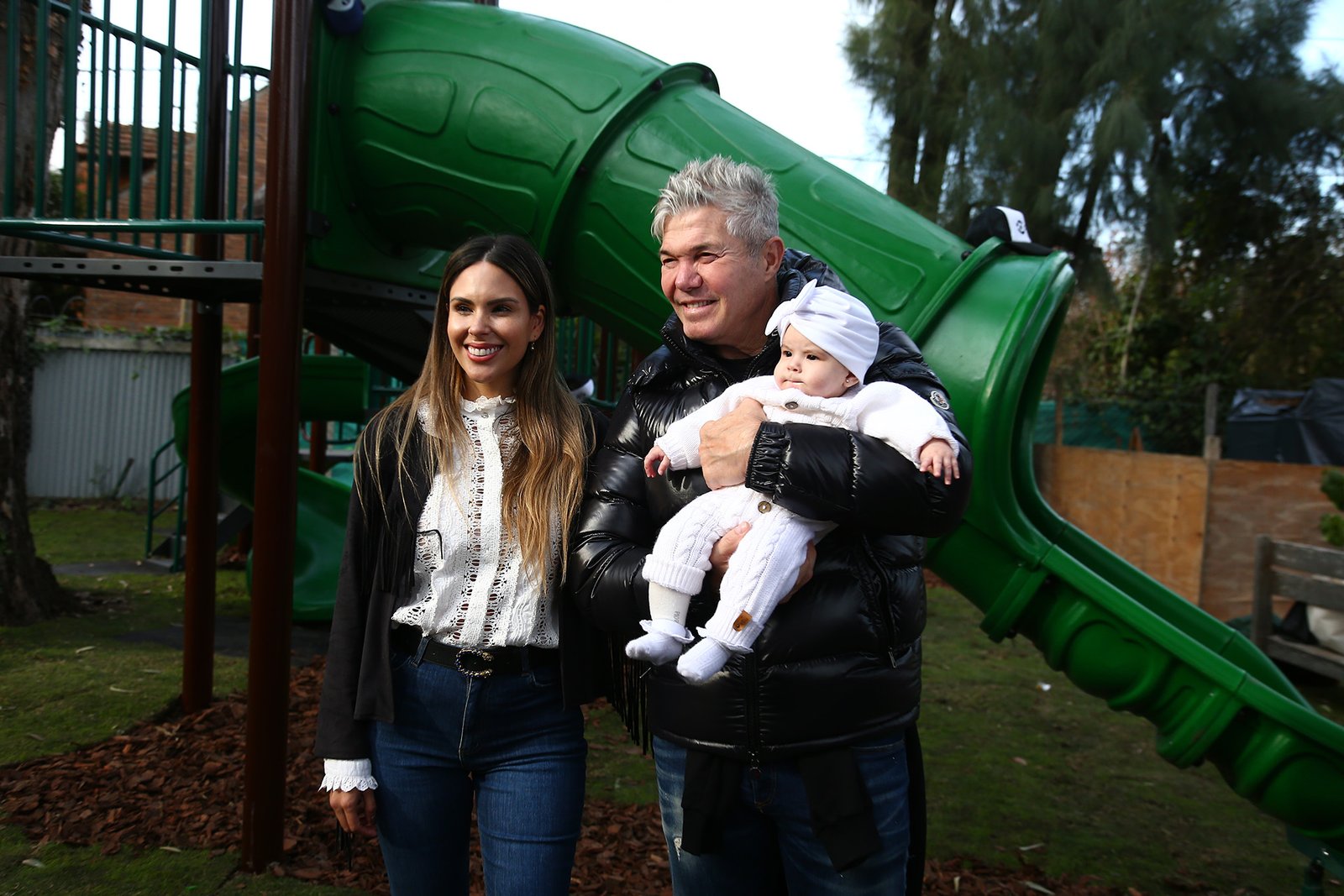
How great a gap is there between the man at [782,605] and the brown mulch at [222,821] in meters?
1.82

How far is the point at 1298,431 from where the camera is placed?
10688mm

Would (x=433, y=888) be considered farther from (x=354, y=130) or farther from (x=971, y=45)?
(x=971, y=45)

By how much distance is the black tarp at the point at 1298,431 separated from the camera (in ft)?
34.1

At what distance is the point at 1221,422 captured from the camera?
13.4m

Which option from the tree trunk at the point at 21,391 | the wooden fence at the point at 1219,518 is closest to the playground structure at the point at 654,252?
the tree trunk at the point at 21,391

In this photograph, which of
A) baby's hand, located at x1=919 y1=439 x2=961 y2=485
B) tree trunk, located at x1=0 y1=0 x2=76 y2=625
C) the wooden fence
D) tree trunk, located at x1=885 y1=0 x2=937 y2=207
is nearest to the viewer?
baby's hand, located at x1=919 y1=439 x2=961 y2=485

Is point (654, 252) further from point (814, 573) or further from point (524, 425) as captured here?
point (814, 573)

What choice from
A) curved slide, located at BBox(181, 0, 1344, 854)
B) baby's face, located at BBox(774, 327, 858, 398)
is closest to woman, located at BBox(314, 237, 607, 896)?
baby's face, located at BBox(774, 327, 858, 398)

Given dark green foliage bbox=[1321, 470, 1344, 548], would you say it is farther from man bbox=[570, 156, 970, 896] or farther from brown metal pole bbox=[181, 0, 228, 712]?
brown metal pole bbox=[181, 0, 228, 712]

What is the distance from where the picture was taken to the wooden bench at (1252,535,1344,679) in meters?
6.33

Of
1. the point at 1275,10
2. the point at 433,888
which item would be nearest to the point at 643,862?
the point at 433,888

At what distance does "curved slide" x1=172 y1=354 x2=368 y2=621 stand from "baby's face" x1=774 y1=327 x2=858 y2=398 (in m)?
5.26

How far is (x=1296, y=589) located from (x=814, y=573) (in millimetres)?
6311

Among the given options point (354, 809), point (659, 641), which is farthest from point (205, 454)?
point (659, 641)
